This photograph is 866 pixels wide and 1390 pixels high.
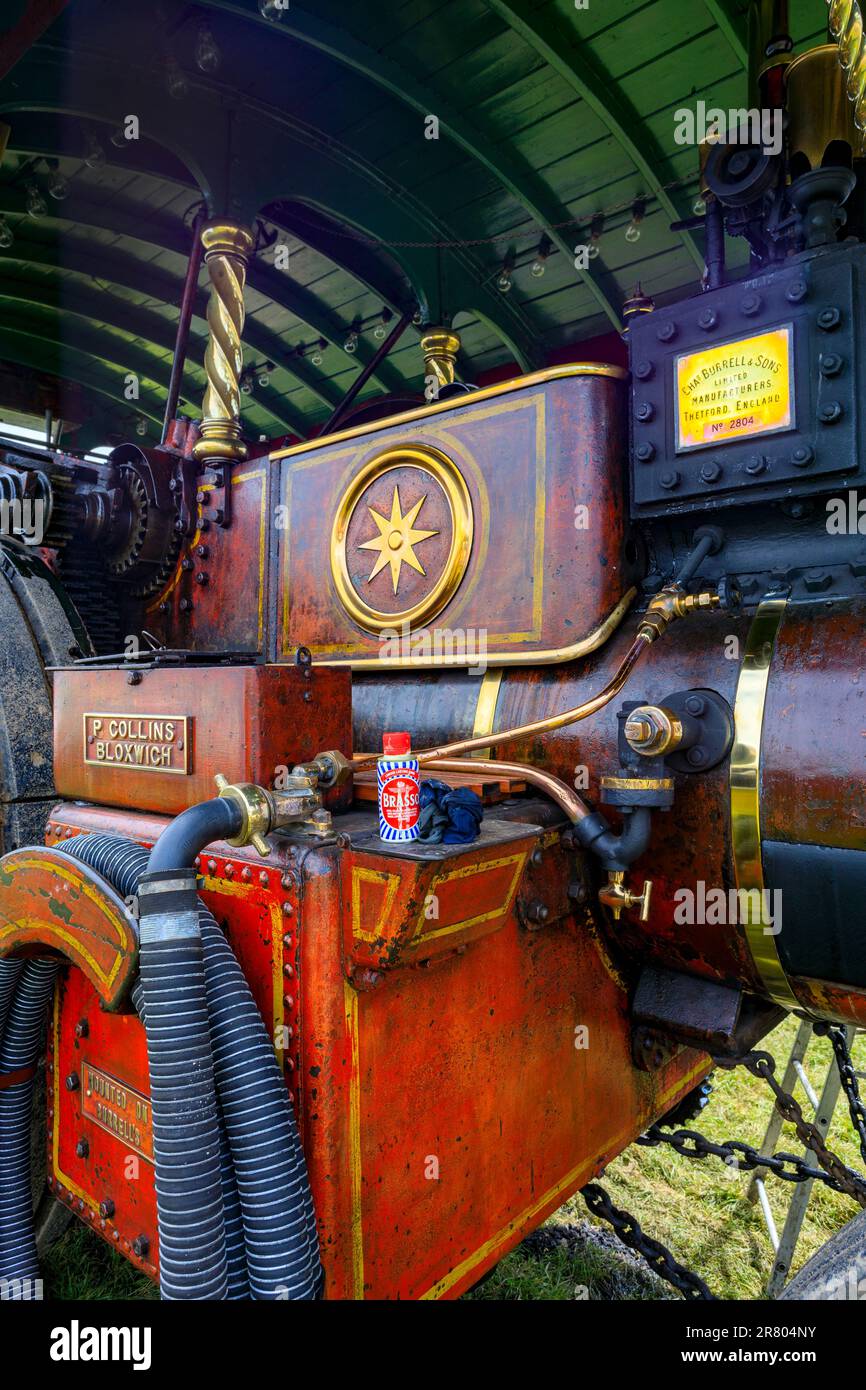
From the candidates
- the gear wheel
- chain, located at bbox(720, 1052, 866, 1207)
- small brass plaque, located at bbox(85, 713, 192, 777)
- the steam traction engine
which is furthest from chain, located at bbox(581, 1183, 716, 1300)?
the gear wheel

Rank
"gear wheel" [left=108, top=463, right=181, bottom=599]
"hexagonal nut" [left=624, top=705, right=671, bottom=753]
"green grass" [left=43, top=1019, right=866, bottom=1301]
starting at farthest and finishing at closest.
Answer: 1. "gear wheel" [left=108, top=463, right=181, bottom=599]
2. "green grass" [left=43, top=1019, right=866, bottom=1301]
3. "hexagonal nut" [left=624, top=705, right=671, bottom=753]

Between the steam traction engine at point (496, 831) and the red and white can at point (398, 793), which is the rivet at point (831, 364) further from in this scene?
the red and white can at point (398, 793)

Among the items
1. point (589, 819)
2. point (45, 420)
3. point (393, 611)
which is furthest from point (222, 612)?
point (45, 420)

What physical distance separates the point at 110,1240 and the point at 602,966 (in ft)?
5.14

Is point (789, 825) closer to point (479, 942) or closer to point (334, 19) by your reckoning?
point (479, 942)

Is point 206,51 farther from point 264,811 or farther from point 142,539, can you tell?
point 264,811

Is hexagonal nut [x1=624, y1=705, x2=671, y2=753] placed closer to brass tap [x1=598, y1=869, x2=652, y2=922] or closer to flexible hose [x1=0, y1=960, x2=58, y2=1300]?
brass tap [x1=598, y1=869, x2=652, y2=922]

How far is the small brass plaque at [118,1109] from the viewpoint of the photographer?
1.87 meters

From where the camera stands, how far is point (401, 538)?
258cm

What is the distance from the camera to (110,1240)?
2012mm

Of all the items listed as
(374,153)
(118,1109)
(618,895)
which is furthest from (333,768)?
(374,153)

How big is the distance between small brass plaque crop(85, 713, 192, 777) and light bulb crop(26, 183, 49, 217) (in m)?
4.55

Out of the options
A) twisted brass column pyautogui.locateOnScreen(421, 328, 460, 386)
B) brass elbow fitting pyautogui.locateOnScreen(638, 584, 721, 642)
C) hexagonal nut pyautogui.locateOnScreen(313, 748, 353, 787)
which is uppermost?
twisted brass column pyautogui.locateOnScreen(421, 328, 460, 386)

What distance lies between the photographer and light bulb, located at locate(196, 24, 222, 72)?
12.3ft
